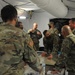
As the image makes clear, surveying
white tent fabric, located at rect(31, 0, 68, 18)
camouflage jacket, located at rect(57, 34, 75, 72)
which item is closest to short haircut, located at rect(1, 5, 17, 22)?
camouflage jacket, located at rect(57, 34, 75, 72)

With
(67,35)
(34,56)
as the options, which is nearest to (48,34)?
(67,35)

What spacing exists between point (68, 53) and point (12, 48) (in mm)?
1238

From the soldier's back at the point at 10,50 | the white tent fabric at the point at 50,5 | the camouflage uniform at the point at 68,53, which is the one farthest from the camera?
the white tent fabric at the point at 50,5

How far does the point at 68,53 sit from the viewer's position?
3055 millimetres

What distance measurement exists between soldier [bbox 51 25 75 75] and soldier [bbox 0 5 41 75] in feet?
3.23

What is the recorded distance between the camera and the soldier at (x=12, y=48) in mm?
2047

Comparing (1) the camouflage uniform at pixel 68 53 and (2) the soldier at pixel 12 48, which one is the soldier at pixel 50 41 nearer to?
(1) the camouflage uniform at pixel 68 53

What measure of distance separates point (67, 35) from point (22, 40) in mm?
1270

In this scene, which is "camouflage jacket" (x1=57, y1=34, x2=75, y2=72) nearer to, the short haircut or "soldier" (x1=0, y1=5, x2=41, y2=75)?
"soldier" (x1=0, y1=5, x2=41, y2=75)

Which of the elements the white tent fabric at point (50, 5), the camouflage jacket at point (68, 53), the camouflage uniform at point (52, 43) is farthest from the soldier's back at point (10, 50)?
the camouflage uniform at point (52, 43)

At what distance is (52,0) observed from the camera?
449cm

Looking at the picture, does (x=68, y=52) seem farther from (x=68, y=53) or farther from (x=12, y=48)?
(x=12, y=48)

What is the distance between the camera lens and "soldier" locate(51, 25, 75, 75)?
9.85 feet

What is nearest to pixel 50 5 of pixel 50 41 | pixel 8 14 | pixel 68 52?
pixel 50 41
